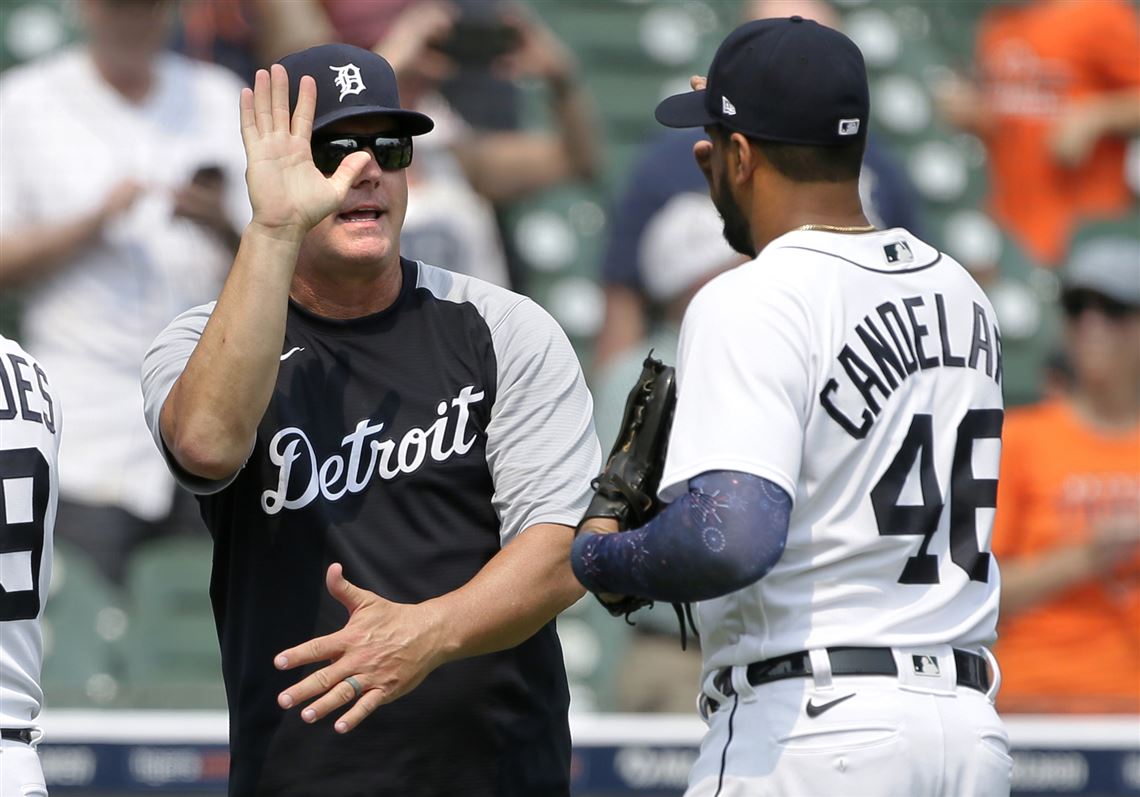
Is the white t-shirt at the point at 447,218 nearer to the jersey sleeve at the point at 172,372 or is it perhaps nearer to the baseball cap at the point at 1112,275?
the baseball cap at the point at 1112,275

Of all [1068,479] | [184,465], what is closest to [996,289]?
[1068,479]

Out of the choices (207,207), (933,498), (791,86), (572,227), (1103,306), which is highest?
(791,86)

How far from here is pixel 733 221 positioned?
2.46 metres

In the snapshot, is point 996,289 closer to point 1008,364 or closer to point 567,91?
point 1008,364

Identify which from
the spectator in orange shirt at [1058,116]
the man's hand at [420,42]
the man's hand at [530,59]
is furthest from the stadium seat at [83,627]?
the spectator in orange shirt at [1058,116]

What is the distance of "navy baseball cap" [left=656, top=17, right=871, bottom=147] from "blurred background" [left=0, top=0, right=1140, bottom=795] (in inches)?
126

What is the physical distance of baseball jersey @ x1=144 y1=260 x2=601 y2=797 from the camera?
2.55 m

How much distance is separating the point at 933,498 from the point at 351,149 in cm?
108

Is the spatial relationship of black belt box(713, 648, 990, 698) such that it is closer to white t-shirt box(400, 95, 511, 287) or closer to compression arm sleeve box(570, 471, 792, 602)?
compression arm sleeve box(570, 471, 792, 602)

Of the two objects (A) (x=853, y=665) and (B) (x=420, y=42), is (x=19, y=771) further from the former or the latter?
(B) (x=420, y=42)

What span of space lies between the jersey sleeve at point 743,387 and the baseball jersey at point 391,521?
1.37ft

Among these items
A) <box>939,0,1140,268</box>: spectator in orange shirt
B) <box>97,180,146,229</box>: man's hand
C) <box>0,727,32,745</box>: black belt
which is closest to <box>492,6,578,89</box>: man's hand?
<box>97,180,146,229</box>: man's hand

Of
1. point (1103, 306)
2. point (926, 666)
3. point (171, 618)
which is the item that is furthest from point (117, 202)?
point (926, 666)

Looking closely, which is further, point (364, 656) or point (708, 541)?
point (364, 656)
